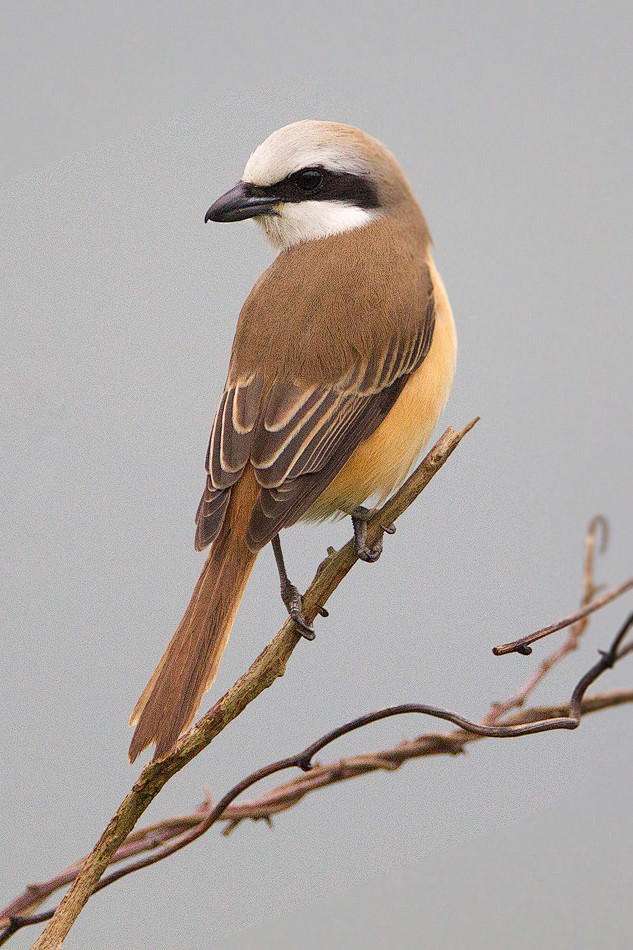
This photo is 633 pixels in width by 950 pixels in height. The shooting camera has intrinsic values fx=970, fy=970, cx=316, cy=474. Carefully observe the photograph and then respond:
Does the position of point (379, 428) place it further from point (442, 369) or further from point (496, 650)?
point (496, 650)

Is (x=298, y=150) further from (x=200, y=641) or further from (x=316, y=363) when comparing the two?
(x=200, y=641)

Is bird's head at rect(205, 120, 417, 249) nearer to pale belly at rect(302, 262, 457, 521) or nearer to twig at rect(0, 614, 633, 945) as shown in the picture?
pale belly at rect(302, 262, 457, 521)

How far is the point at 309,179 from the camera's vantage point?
83.3 inches

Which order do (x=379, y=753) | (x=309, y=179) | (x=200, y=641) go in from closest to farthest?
(x=379, y=753), (x=200, y=641), (x=309, y=179)

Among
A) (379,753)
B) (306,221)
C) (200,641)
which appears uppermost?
(306,221)

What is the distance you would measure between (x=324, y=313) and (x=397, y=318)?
0.16 metres

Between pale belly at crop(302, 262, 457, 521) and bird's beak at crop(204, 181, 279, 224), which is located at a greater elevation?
bird's beak at crop(204, 181, 279, 224)

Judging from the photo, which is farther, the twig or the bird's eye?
the bird's eye

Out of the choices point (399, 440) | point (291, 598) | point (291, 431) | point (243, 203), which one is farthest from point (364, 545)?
point (243, 203)

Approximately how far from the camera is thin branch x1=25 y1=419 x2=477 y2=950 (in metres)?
1.15

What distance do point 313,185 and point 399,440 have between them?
1.97 feet

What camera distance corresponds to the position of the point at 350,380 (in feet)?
6.47

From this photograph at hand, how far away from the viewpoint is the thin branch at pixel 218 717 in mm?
1152

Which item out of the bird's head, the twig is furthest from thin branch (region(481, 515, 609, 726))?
the bird's head
